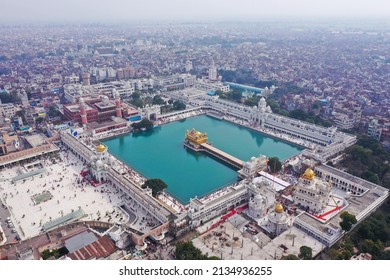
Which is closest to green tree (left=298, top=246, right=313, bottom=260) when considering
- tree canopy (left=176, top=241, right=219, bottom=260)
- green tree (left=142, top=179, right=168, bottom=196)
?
tree canopy (left=176, top=241, right=219, bottom=260)

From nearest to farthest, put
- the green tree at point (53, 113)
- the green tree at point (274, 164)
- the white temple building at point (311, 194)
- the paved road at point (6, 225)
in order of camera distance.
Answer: the paved road at point (6, 225) → the white temple building at point (311, 194) → the green tree at point (274, 164) → the green tree at point (53, 113)

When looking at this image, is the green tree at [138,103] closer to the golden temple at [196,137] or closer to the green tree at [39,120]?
the green tree at [39,120]

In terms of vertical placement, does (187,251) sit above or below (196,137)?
above

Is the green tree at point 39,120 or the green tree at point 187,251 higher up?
the green tree at point 187,251

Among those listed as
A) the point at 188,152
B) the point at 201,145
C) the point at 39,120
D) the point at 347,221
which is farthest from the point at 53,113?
the point at 347,221

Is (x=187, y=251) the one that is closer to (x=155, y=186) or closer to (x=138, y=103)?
(x=155, y=186)

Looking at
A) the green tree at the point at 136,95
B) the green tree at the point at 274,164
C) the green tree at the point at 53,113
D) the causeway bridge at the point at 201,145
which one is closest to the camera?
the green tree at the point at 274,164

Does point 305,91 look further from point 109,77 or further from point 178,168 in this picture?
point 109,77

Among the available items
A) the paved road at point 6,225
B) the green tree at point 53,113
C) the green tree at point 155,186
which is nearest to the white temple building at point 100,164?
the green tree at point 155,186

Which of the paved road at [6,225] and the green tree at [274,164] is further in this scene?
the green tree at [274,164]

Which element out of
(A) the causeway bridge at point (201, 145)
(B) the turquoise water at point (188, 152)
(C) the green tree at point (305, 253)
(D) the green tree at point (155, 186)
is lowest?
(B) the turquoise water at point (188, 152)
